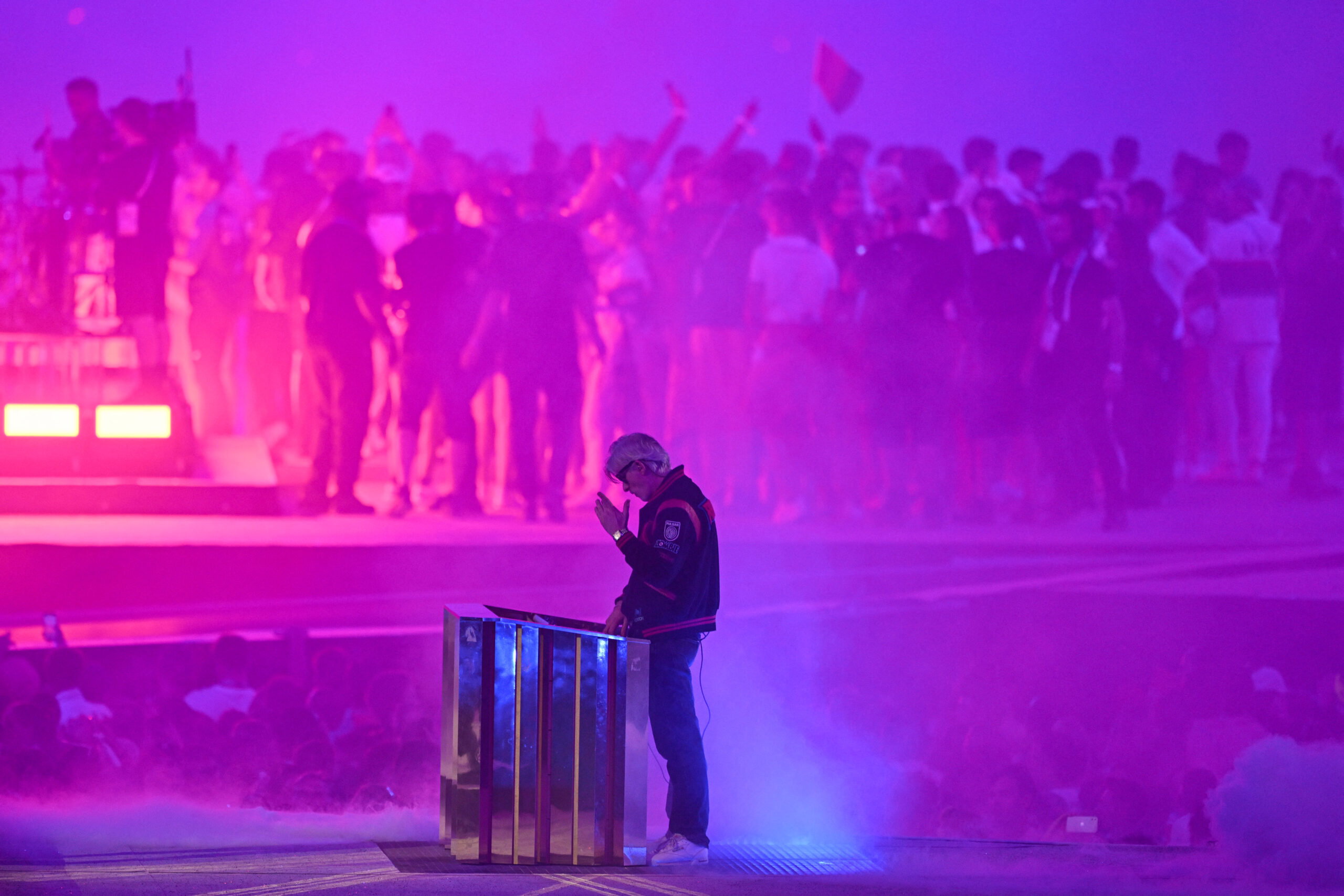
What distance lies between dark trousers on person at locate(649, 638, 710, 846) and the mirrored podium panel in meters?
0.06

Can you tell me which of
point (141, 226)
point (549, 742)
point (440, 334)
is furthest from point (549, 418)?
point (549, 742)

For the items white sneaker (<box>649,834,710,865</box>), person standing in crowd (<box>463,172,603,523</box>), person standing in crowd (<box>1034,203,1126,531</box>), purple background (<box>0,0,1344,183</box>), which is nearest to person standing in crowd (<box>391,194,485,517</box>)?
person standing in crowd (<box>463,172,603,523</box>)

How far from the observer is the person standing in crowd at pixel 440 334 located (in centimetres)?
745

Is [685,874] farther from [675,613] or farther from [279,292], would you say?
[279,292]

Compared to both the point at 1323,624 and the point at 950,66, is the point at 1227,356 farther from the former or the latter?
the point at 950,66

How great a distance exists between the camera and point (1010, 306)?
7516 millimetres

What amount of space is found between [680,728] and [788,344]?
3697 mm

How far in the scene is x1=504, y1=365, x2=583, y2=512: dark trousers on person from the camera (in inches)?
296

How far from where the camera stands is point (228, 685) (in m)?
6.64

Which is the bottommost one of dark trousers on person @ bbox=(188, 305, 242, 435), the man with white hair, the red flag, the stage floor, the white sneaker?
the stage floor

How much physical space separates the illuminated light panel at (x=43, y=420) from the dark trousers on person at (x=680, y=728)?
4160 millimetres

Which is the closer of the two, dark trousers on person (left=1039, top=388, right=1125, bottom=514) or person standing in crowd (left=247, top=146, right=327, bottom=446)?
dark trousers on person (left=1039, top=388, right=1125, bottom=514)

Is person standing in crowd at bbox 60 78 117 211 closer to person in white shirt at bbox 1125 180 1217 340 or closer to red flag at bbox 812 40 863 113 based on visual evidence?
red flag at bbox 812 40 863 113

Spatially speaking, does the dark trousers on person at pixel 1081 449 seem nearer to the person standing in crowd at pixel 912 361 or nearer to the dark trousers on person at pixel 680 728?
the person standing in crowd at pixel 912 361
